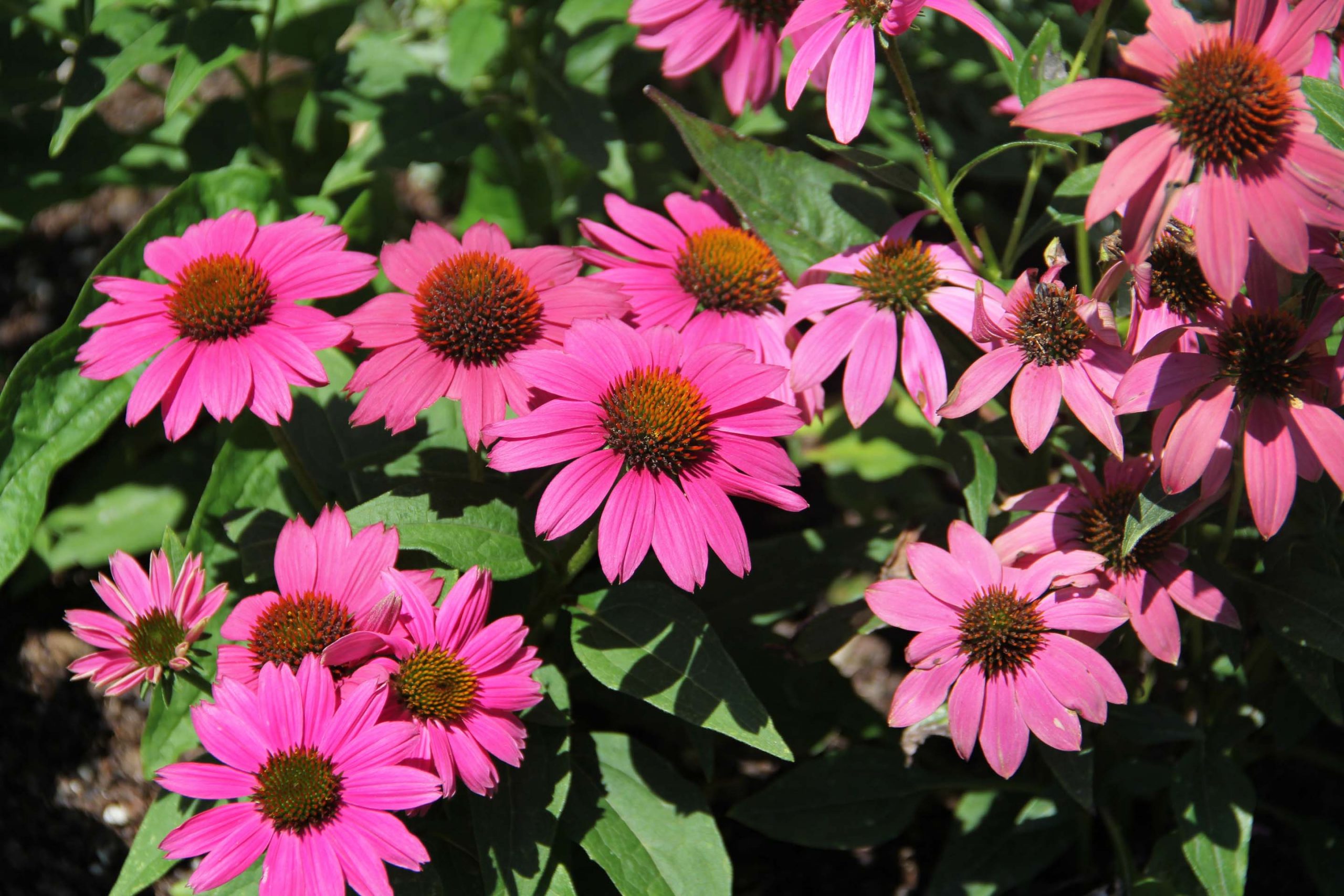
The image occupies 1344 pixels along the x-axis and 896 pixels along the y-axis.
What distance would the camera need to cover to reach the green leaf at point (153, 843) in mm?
1676

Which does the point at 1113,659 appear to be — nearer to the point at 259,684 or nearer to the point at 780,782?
the point at 780,782

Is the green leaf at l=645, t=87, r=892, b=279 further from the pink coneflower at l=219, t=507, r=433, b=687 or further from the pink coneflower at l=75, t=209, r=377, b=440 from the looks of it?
the pink coneflower at l=219, t=507, r=433, b=687

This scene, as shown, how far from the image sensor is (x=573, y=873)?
2.01 meters

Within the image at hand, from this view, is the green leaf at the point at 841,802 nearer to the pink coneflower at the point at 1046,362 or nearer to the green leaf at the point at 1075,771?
the green leaf at the point at 1075,771

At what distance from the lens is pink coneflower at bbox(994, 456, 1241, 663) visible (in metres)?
1.59

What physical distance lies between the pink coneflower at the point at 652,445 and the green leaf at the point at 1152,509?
1.53 feet

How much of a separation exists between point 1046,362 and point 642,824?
1.02 metres

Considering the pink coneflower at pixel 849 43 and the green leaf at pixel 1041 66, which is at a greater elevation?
the green leaf at pixel 1041 66

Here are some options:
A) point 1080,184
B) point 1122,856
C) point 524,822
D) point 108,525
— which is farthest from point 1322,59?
point 108,525

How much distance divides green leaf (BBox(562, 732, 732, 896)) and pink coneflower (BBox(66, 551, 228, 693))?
0.70m

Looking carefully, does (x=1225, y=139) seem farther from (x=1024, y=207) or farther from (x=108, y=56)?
(x=108, y=56)

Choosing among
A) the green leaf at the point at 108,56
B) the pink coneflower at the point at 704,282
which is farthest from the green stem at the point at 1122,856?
the green leaf at the point at 108,56

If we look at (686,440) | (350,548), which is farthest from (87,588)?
(686,440)

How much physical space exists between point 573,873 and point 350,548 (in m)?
0.86
